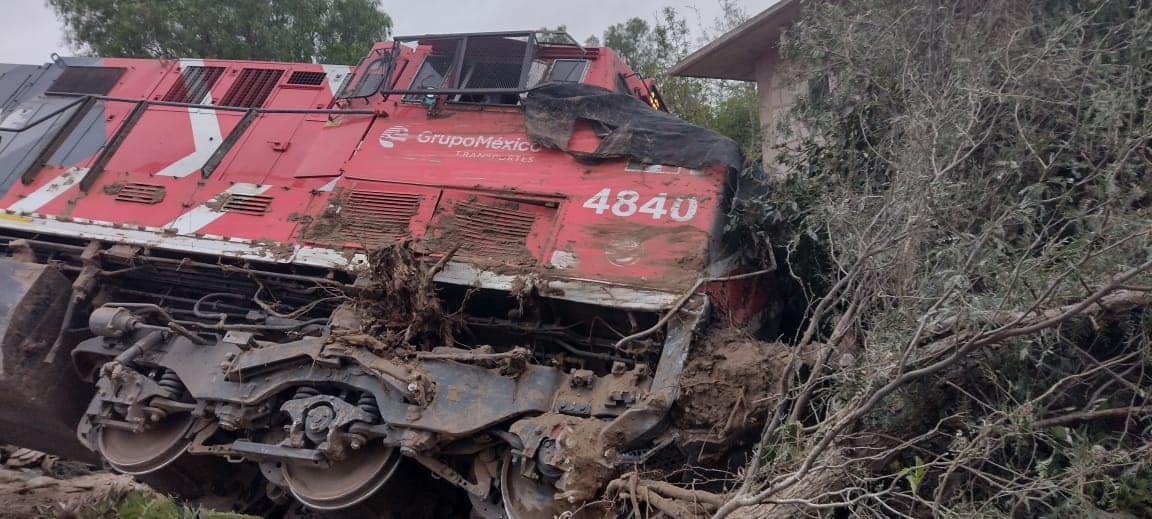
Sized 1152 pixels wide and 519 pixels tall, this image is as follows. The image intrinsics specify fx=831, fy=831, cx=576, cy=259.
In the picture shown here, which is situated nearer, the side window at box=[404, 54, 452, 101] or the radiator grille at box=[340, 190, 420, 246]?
the radiator grille at box=[340, 190, 420, 246]

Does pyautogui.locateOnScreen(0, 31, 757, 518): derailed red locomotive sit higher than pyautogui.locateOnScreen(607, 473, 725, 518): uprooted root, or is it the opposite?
pyautogui.locateOnScreen(0, 31, 757, 518): derailed red locomotive

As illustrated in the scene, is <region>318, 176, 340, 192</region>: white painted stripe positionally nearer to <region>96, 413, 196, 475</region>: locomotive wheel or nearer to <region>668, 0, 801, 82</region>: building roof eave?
<region>96, 413, 196, 475</region>: locomotive wheel

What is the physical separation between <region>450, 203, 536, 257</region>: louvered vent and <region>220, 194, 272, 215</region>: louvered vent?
5.40ft

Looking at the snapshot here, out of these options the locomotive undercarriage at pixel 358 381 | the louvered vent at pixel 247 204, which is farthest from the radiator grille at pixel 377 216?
the louvered vent at pixel 247 204

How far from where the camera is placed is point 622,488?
4.21m

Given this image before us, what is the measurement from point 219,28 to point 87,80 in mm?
9423

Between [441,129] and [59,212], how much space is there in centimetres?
326

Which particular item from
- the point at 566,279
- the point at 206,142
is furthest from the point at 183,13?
the point at 566,279

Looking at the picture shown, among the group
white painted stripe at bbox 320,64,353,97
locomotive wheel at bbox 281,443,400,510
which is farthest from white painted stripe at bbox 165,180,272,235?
locomotive wheel at bbox 281,443,400,510

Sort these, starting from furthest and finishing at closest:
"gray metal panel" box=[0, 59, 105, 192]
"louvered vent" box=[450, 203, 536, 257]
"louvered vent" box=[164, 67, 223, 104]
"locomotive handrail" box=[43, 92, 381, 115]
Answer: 1. "louvered vent" box=[164, 67, 223, 104]
2. "gray metal panel" box=[0, 59, 105, 192]
3. "locomotive handrail" box=[43, 92, 381, 115]
4. "louvered vent" box=[450, 203, 536, 257]

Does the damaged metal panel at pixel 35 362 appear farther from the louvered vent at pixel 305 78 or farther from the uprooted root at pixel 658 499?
the uprooted root at pixel 658 499

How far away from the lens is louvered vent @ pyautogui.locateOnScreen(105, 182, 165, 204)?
262 inches

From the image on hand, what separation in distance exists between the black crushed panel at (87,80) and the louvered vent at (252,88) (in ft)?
4.78

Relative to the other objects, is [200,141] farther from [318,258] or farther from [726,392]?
[726,392]
